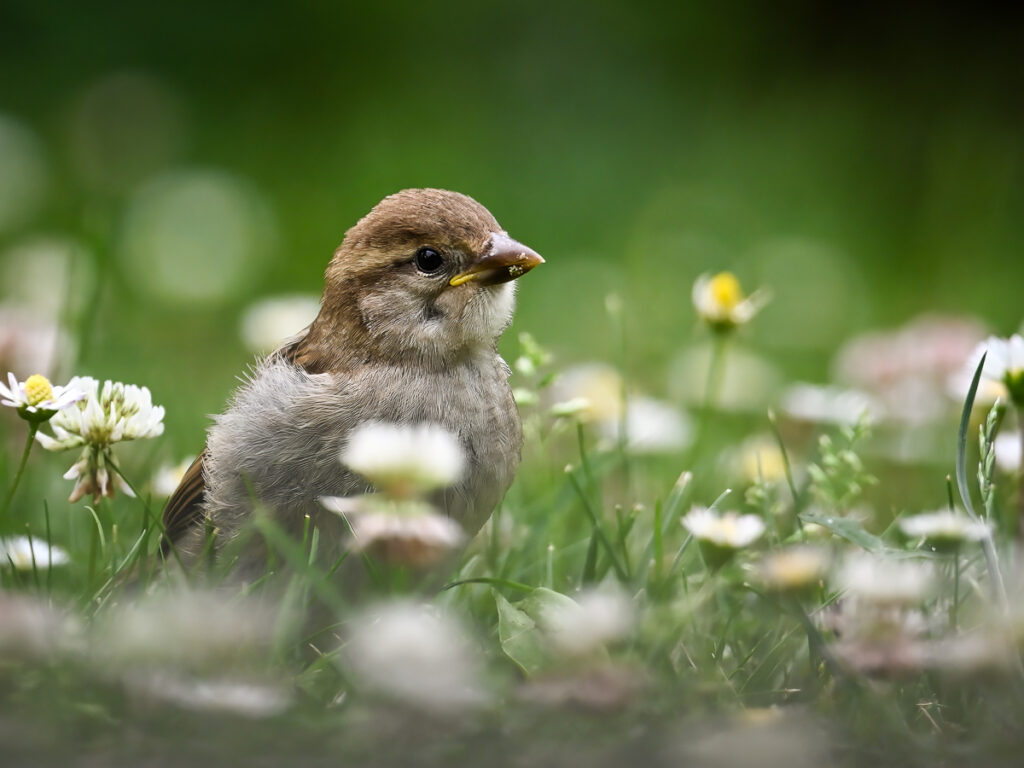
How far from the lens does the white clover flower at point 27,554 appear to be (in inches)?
89.4

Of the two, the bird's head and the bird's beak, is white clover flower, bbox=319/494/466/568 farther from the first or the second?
the bird's beak


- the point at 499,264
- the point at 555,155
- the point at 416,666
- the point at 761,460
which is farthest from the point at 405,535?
the point at 555,155

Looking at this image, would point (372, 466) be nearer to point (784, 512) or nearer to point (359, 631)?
point (359, 631)

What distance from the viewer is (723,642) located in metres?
2.28

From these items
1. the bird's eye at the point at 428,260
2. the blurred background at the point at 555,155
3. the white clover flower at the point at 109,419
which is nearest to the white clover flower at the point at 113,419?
A: the white clover flower at the point at 109,419

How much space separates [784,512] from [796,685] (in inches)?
42.6

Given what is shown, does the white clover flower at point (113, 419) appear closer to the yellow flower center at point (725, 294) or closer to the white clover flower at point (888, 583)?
the white clover flower at point (888, 583)

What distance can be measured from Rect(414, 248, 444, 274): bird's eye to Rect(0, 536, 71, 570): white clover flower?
3.09 ft

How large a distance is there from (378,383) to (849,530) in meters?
0.97

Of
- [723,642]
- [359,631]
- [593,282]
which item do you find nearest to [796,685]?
[723,642]

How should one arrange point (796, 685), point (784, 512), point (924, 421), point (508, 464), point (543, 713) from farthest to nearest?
1. point (924, 421)
2. point (784, 512)
3. point (508, 464)
4. point (796, 685)
5. point (543, 713)

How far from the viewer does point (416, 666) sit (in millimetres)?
1714

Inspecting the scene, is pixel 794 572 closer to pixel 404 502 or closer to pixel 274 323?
pixel 404 502

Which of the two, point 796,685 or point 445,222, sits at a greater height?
point 445,222
